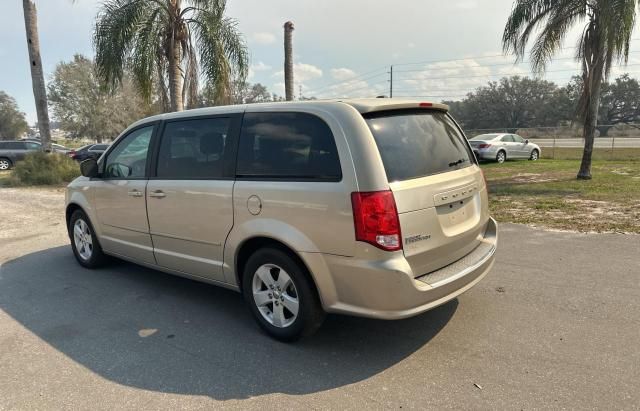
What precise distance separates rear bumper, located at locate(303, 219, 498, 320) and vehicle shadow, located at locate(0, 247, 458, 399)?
44 cm

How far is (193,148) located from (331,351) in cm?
220

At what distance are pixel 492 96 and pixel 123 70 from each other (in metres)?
63.9

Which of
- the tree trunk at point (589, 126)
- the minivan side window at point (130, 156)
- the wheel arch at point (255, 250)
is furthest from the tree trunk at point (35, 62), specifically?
the tree trunk at point (589, 126)

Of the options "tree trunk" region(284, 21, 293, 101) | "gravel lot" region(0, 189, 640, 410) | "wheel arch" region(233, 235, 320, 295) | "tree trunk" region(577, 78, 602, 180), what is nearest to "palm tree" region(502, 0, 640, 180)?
"tree trunk" region(577, 78, 602, 180)

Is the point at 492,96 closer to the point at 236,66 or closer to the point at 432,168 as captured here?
the point at 236,66

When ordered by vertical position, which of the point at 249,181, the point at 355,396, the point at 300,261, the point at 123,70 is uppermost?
the point at 123,70

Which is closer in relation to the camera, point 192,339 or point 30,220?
point 192,339

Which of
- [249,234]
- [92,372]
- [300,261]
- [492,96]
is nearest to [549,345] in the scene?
[300,261]

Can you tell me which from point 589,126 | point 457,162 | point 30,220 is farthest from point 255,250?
point 589,126

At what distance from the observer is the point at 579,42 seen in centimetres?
1240

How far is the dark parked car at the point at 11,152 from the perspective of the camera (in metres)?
23.2

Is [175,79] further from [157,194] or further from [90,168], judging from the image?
[157,194]

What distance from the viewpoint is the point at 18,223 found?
341 inches

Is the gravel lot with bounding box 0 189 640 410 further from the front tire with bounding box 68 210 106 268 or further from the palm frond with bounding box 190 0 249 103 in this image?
the palm frond with bounding box 190 0 249 103
